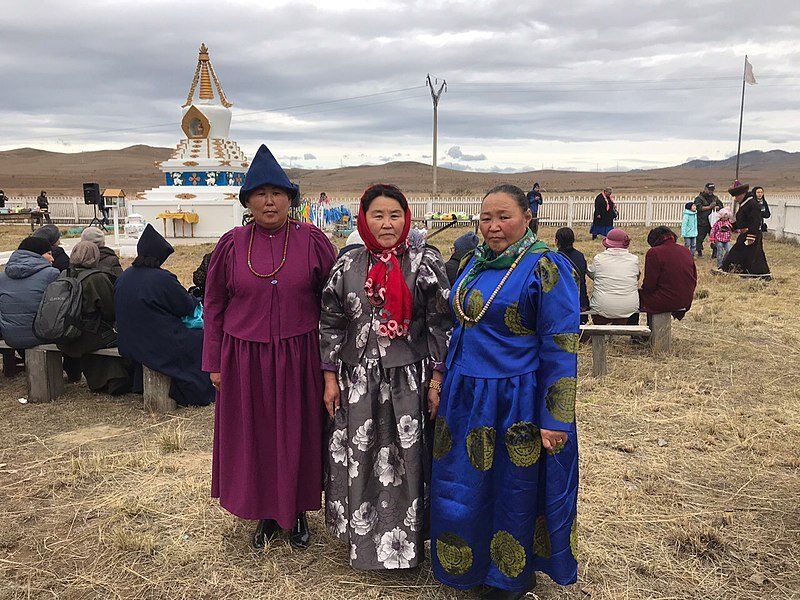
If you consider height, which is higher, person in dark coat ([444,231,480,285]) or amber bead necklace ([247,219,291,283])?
amber bead necklace ([247,219,291,283])

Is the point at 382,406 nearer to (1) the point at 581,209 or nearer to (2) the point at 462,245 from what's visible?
(2) the point at 462,245

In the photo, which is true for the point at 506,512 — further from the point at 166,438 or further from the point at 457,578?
the point at 166,438

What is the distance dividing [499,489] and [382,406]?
1.97 ft

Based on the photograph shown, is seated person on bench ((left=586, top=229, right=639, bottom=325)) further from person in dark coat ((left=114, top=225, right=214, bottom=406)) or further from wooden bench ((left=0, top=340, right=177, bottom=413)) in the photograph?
wooden bench ((left=0, top=340, right=177, bottom=413))

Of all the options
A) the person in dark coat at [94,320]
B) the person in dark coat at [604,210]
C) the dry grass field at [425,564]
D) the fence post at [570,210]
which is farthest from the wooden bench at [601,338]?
the fence post at [570,210]

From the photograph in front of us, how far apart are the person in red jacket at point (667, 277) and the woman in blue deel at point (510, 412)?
431 cm

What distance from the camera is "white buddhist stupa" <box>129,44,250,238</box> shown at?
18.6 m

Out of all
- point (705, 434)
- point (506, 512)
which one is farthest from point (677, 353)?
point (506, 512)

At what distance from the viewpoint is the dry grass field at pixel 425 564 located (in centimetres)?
301

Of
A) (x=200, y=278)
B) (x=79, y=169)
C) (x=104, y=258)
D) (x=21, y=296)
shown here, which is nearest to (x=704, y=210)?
(x=200, y=278)

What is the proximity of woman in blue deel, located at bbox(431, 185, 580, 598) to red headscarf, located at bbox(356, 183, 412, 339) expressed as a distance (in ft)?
0.71

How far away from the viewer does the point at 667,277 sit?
646 cm

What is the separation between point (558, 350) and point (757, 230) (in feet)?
31.4

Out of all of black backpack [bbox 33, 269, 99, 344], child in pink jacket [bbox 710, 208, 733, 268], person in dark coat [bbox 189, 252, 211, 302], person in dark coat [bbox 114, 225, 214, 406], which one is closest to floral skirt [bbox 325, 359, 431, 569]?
person in dark coat [bbox 114, 225, 214, 406]
